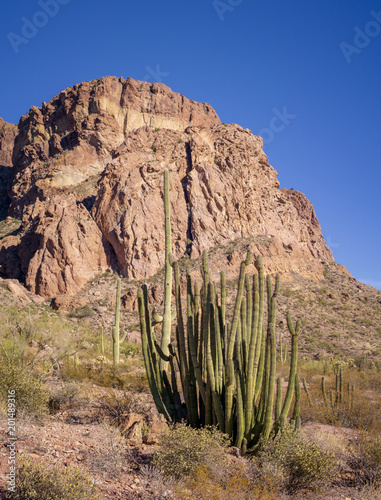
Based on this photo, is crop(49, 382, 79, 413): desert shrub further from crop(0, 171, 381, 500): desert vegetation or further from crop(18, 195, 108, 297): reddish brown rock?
crop(18, 195, 108, 297): reddish brown rock

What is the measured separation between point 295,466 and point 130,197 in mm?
41340

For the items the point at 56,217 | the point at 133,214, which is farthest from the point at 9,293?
the point at 133,214

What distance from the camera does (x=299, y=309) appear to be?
3738cm

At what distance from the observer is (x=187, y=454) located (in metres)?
5.38

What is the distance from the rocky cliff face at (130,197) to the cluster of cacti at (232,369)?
35428 millimetres

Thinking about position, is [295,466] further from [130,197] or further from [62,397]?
[130,197]

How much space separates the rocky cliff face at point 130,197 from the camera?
4319cm

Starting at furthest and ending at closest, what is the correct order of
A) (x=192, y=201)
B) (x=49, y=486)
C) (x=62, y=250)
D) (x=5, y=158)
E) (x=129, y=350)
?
(x=5, y=158) → (x=192, y=201) → (x=62, y=250) → (x=129, y=350) → (x=49, y=486)

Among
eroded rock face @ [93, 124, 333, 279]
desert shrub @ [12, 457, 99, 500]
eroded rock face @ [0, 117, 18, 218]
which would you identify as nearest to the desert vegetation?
desert shrub @ [12, 457, 99, 500]

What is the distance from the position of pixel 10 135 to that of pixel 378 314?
3477 inches

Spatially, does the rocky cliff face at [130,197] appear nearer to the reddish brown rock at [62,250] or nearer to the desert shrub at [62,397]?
the reddish brown rock at [62,250]

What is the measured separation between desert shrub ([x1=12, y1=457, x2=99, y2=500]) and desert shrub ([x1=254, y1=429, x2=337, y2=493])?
95.2 inches

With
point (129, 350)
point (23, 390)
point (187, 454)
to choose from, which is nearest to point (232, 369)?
point (187, 454)

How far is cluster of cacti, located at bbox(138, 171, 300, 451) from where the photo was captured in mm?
6121
